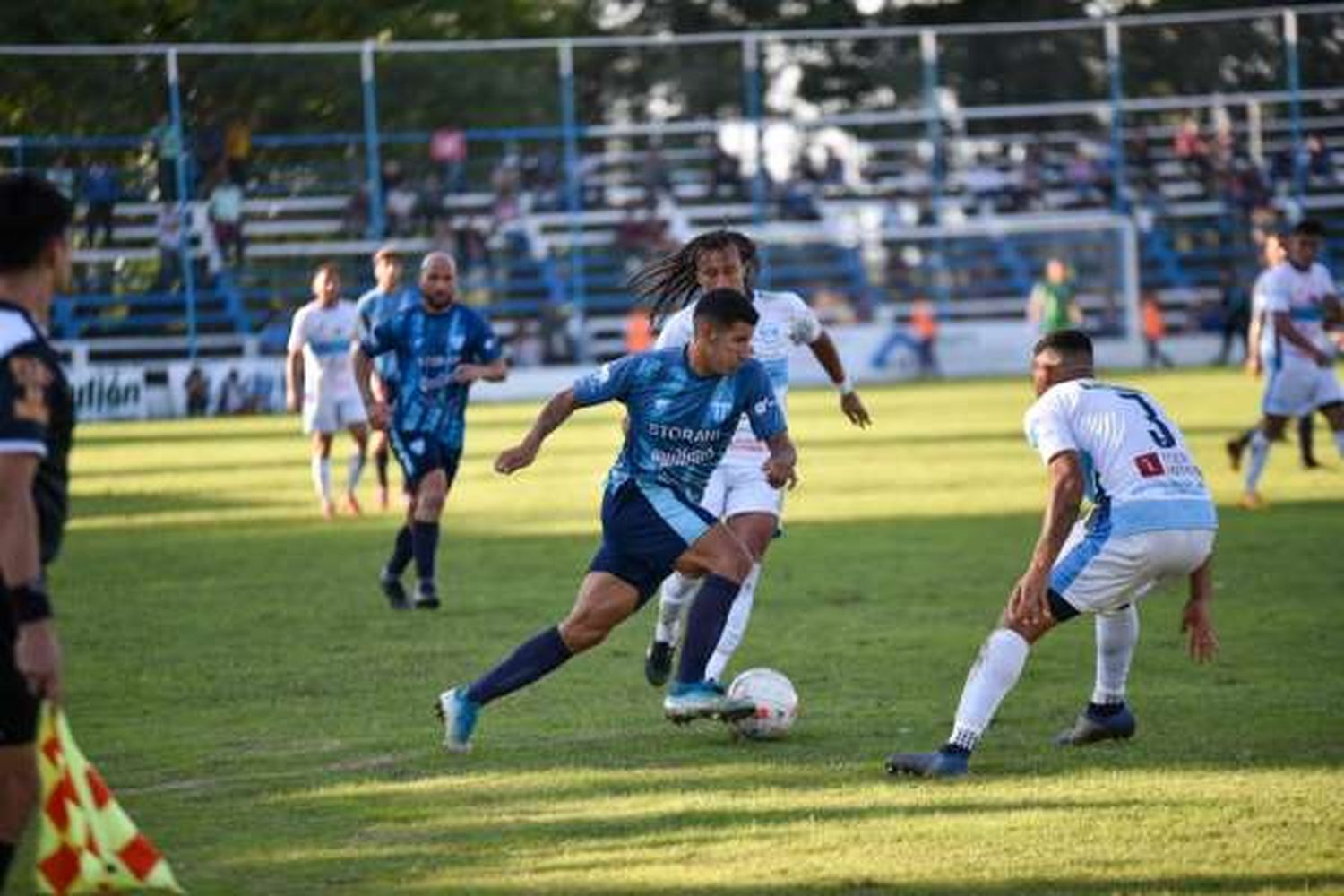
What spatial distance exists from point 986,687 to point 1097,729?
95 centimetres

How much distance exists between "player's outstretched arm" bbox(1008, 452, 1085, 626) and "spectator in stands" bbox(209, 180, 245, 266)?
115ft

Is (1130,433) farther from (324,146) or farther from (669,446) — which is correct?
(324,146)

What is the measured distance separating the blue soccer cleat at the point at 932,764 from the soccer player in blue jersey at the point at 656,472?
994 mm

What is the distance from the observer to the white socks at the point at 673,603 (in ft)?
39.2

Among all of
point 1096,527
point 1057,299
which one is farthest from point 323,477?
point 1057,299

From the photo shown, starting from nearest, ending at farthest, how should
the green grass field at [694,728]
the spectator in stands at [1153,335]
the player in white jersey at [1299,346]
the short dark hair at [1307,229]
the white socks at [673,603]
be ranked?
the green grass field at [694,728], the white socks at [673,603], the short dark hair at [1307,229], the player in white jersey at [1299,346], the spectator in stands at [1153,335]

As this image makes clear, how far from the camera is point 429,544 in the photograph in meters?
15.9

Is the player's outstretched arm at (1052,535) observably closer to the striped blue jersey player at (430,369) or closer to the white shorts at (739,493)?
the white shorts at (739,493)

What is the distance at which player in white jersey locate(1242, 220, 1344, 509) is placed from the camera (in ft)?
68.0

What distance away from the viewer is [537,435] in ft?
32.4

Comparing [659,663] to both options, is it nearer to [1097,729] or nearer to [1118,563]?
[1097,729]

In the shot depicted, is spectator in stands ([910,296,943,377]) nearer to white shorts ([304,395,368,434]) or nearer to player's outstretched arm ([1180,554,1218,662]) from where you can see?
white shorts ([304,395,368,434])

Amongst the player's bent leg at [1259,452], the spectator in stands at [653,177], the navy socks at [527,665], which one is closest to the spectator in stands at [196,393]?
the spectator in stands at [653,177]

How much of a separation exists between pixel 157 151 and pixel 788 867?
3654cm
